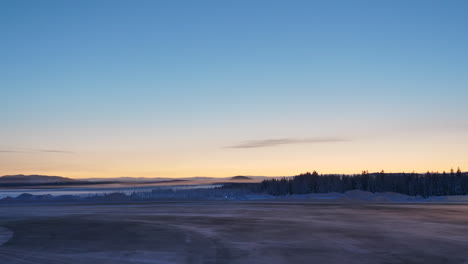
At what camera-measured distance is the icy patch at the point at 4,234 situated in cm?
1653

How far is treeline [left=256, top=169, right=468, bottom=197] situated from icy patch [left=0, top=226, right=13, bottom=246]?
216 ft

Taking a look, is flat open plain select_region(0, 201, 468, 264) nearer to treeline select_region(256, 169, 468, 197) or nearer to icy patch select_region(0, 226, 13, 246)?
icy patch select_region(0, 226, 13, 246)

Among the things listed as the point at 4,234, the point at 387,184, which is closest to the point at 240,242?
the point at 4,234

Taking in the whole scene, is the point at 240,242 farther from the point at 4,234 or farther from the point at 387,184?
the point at 387,184

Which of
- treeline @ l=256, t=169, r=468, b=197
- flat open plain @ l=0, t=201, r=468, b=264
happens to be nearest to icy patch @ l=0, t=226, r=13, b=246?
flat open plain @ l=0, t=201, r=468, b=264

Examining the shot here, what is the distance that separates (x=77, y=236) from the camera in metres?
17.4

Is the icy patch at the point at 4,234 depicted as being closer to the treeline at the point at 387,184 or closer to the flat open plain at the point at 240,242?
the flat open plain at the point at 240,242

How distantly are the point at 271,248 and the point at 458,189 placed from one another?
76095 millimetres

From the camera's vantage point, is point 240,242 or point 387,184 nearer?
point 240,242

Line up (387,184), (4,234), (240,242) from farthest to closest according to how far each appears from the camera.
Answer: (387,184)
(4,234)
(240,242)

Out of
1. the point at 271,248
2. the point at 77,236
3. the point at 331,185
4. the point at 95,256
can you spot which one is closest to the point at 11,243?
the point at 77,236

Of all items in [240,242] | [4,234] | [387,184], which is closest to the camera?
[240,242]

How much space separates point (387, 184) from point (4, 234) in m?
77.3

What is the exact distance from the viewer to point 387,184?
8550 cm
